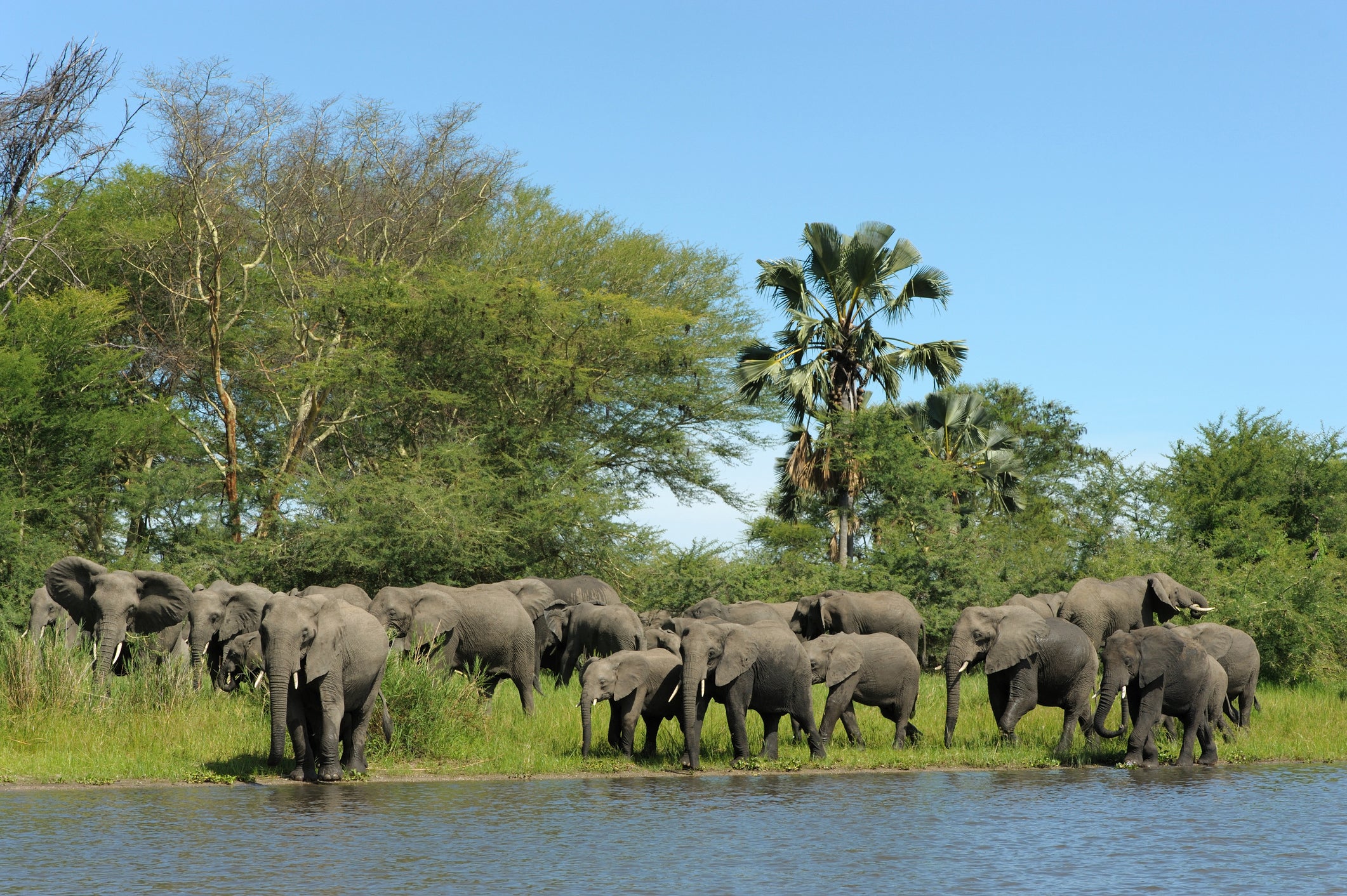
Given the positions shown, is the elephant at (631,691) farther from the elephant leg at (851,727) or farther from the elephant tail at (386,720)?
the elephant leg at (851,727)

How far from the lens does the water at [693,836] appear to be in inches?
400

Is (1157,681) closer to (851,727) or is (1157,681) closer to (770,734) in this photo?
(851,727)

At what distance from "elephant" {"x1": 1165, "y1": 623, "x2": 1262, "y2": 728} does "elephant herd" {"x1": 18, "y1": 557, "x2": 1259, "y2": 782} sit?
0.12 ft

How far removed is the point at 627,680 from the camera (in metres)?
16.3

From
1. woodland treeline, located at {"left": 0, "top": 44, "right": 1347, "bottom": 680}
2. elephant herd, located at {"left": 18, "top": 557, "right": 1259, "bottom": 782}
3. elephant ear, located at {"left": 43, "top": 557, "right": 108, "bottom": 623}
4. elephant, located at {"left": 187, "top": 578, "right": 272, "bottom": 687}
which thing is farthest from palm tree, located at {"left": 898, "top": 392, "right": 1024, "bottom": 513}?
elephant ear, located at {"left": 43, "top": 557, "right": 108, "bottom": 623}

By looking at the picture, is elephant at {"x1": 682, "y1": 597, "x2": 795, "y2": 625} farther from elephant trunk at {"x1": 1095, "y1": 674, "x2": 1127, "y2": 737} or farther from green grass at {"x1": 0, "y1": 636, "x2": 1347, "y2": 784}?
elephant trunk at {"x1": 1095, "y1": 674, "x2": 1127, "y2": 737}

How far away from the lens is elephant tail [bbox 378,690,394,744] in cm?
1617

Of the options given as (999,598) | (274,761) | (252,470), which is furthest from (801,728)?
(252,470)

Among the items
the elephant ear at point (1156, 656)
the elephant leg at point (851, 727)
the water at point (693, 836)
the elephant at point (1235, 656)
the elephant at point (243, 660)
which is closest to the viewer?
the water at point (693, 836)

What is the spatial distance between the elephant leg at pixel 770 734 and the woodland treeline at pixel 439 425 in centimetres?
1331

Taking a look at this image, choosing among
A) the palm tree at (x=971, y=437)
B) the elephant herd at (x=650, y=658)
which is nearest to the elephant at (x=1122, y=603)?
the elephant herd at (x=650, y=658)

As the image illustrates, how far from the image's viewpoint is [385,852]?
36.3ft

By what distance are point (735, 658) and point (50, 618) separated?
1265 centimetres

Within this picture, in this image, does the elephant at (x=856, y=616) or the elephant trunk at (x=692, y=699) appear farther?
the elephant at (x=856, y=616)
